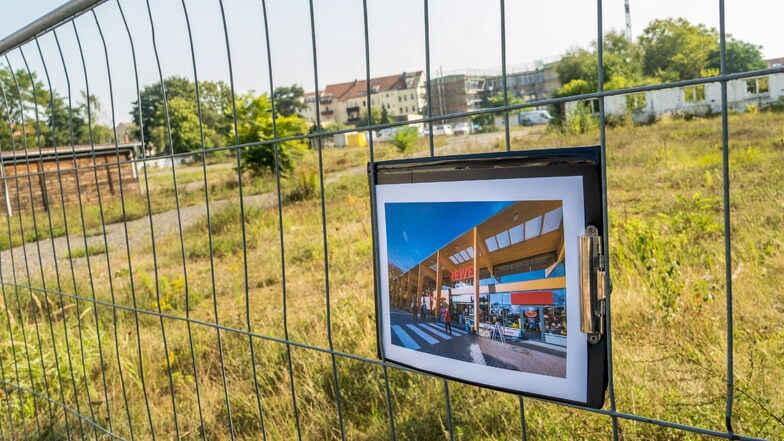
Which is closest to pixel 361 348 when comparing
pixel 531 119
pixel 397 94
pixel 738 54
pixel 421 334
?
pixel 421 334

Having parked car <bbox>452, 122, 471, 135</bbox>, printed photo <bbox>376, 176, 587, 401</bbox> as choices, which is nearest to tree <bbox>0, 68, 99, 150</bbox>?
printed photo <bbox>376, 176, 587, 401</bbox>

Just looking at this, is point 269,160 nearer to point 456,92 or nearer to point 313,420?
point 313,420

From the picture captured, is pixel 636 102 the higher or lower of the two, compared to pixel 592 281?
higher

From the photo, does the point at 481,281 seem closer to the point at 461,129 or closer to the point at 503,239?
the point at 503,239

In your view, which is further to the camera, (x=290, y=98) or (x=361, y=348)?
(x=290, y=98)

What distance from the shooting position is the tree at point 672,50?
16.8 metres

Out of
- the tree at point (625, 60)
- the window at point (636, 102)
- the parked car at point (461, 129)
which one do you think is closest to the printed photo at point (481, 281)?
the parked car at point (461, 129)

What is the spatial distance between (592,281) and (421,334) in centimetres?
39

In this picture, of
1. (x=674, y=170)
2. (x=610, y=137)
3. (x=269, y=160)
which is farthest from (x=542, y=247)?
(x=269, y=160)

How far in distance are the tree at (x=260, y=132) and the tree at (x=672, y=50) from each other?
9.77 m

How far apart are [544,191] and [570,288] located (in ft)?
0.49

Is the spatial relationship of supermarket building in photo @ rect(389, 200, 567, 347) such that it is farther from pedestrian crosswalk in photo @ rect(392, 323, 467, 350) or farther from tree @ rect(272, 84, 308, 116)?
tree @ rect(272, 84, 308, 116)

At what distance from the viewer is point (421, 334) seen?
1259 mm

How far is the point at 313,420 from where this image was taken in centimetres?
307
